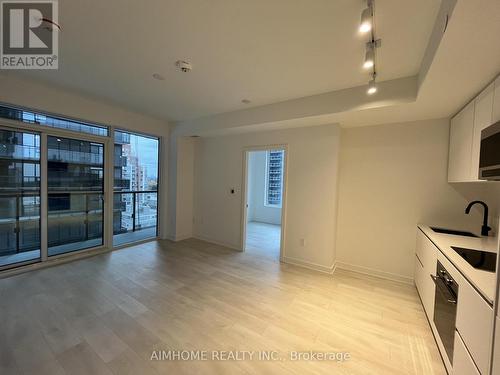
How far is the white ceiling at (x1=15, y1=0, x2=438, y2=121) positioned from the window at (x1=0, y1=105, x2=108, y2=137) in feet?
1.90

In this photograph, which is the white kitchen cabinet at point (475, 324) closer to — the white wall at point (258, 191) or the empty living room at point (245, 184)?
the empty living room at point (245, 184)

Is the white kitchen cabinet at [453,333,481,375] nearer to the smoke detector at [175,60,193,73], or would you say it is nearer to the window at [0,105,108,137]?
the smoke detector at [175,60,193,73]

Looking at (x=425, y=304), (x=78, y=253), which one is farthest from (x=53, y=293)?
(x=425, y=304)

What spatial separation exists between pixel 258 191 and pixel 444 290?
20.0ft

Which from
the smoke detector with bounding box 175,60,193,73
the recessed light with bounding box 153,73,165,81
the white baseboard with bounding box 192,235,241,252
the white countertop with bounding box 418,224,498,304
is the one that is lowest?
the white baseboard with bounding box 192,235,241,252

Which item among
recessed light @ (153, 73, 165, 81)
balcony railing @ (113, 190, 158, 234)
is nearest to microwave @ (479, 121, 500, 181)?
recessed light @ (153, 73, 165, 81)

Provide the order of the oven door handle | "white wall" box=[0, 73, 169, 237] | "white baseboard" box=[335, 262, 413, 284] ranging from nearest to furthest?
the oven door handle → "white wall" box=[0, 73, 169, 237] → "white baseboard" box=[335, 262, 413, 284]

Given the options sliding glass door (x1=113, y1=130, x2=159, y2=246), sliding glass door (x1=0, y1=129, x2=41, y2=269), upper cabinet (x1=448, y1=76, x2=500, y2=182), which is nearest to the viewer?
upper cabinet (x1=448, y1=76, x2=500, y2=182)

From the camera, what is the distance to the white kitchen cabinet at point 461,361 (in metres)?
1.25

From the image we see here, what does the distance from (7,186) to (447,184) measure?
5997mm

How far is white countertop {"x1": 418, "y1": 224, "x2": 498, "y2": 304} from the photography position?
1.23 meters

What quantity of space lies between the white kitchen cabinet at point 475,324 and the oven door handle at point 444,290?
0.10 metres

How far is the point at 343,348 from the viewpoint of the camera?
1.86 metres

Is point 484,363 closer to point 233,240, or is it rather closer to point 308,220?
point 308,220
